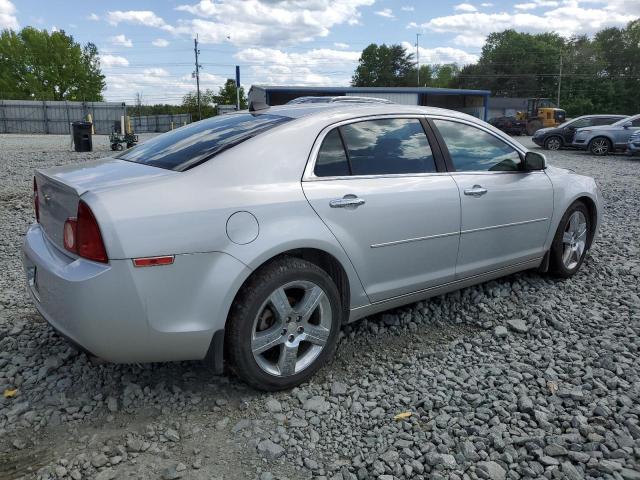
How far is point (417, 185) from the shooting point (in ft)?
11.6

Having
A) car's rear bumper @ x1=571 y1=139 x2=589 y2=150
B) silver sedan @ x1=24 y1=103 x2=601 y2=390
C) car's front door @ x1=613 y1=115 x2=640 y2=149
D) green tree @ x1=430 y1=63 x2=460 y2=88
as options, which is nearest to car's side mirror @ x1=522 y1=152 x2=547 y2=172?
silver sedan @ x1=24 y1=103 x2=601 y2=390

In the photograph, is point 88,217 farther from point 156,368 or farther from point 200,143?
point 156,368

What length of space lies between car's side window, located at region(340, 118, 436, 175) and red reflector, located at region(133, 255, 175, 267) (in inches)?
50.0

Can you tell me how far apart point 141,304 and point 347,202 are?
4.17 ft

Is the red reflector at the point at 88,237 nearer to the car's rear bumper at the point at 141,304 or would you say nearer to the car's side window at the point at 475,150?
the car's rear bumper at the point at 141,304

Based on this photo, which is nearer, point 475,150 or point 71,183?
point 71,183

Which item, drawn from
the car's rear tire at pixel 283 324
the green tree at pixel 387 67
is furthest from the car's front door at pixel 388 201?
the green tree at pixel 387 67

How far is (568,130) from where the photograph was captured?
2219 cm

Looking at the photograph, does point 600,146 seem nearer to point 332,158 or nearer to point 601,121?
point 601,121

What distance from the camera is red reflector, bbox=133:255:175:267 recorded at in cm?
251

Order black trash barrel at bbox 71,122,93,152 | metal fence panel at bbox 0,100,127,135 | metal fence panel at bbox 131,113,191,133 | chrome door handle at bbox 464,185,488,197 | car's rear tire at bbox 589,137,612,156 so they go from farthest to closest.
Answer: metal fence panel at bbox 131,113,191,133, metal fence panel at bbox 0,100,127,135, car's rear tire at bbox 589,137,612,156, black trash barrel at bbox 71,122,93,152, chrome door handle at bbox 464,185,488,197

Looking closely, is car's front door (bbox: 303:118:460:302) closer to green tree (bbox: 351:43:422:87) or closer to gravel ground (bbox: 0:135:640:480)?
gravel ground (bbox: 0:135:640:480)

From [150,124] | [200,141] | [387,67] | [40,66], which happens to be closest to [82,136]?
[200,141]

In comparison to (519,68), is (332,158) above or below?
below
